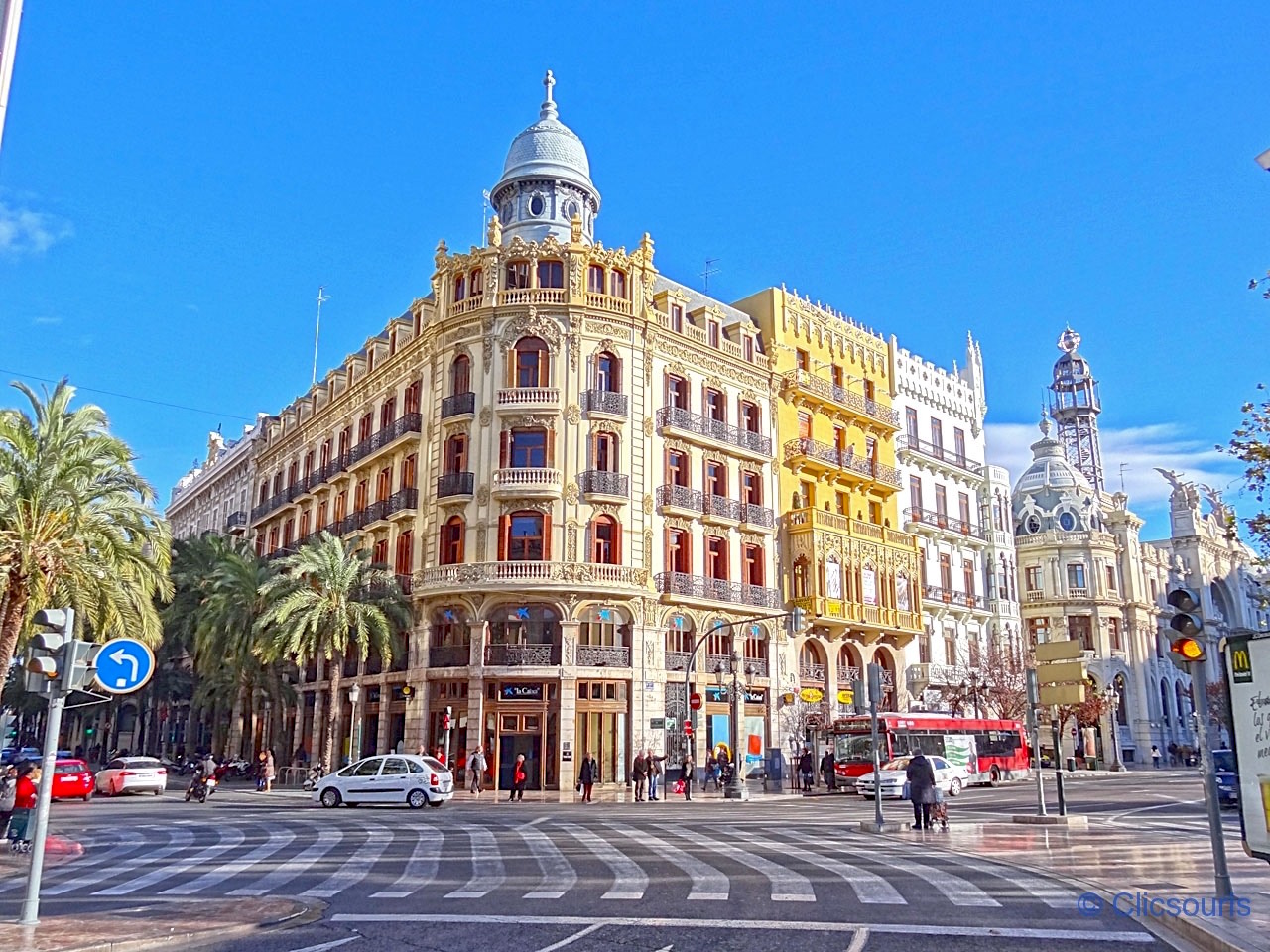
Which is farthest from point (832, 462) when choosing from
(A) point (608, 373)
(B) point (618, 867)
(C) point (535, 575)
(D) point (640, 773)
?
(B) point (618, 867)

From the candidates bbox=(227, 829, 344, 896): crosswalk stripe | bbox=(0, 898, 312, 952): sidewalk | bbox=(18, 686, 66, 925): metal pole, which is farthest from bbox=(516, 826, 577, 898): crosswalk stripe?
bbox=(18, 686, 66, 925): metal pole

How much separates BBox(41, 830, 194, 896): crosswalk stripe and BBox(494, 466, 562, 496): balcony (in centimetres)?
1956

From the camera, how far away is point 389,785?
1189 inches

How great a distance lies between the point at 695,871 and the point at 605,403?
1115 inches

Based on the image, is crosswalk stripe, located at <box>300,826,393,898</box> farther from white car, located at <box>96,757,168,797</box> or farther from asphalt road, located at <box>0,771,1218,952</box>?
white car, located at <box>96,757,168,797</box>

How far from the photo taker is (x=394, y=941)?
30.9 ft

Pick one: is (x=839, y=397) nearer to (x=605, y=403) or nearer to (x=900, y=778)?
(x=605, y=403)

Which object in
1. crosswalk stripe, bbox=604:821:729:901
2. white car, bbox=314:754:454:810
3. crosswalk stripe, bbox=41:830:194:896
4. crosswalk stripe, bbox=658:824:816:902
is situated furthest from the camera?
white car, bbox=314:754:454:810

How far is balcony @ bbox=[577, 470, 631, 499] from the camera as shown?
132 feet

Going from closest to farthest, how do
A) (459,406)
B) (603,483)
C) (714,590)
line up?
1. (603,483)
2. (459,406)
3. (714,590)

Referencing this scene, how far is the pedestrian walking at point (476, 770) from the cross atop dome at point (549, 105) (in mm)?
29880

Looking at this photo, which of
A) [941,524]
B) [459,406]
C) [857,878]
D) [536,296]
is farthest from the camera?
[941,524]

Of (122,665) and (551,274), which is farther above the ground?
(551,274)

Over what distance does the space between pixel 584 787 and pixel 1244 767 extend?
87.6 ft
